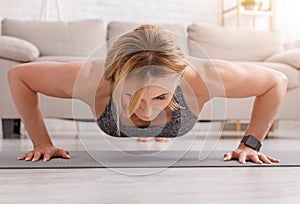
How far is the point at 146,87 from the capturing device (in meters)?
1.26

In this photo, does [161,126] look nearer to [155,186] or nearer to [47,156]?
[47,156]

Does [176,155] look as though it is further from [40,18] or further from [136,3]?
[136,3]

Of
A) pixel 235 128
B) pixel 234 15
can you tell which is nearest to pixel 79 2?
pixel 234 15

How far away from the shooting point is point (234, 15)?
4633 millimetres

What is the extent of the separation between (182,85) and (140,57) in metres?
0.24

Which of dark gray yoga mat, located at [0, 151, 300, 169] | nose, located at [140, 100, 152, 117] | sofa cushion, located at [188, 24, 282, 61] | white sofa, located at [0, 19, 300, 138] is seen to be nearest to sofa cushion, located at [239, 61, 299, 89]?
white sofa, located at [0, 19, 300, 138]

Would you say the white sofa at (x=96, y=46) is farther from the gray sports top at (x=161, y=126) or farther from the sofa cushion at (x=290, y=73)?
the gray sports top at (x=161, y=126)

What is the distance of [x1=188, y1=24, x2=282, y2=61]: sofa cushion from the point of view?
3.67 meters

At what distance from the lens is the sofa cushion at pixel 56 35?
11.2 ft

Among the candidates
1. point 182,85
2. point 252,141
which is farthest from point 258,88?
point 182,85

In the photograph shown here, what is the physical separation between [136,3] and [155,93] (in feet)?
10.9

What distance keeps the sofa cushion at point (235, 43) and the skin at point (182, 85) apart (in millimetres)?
1986

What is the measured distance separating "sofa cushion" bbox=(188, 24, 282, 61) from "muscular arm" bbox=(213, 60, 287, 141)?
1994mm

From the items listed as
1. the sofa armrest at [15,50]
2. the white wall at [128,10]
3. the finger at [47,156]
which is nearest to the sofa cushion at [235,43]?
the white wall at [128,10]
